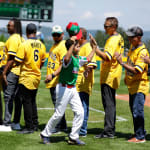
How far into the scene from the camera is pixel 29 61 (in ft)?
21.7

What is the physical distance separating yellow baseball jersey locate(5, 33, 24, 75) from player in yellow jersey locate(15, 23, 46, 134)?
11.1 inches

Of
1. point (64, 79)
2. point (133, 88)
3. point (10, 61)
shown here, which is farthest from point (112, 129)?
point (10, 61)

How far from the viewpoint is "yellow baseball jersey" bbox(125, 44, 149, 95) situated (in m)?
6.02

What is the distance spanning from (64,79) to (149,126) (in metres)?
2.93

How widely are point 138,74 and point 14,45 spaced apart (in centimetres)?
249

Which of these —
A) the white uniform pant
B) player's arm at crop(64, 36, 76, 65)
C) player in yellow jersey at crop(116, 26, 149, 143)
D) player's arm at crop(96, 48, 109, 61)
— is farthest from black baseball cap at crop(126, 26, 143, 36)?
the white uniform pant

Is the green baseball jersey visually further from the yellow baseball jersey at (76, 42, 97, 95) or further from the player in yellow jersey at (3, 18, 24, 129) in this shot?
the player in yellow jersey at (3, 18, 24, 129)

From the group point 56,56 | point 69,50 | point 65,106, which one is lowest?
point 65,106

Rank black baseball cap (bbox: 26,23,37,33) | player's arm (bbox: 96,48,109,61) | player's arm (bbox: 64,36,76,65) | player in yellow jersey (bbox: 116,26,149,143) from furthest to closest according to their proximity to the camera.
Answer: black baseball cap (bbox: 26,23,37,33), player's arm (bbox: 96,48,109,61), player in yellow jersey (bbox: 116,26,149,143), player's arm (bbox: 64,36,76,65)

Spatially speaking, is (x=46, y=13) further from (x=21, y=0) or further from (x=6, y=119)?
(x=6, y=119)

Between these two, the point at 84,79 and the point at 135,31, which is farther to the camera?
the point at 84,79

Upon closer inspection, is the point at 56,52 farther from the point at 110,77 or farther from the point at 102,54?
the point at 110,77

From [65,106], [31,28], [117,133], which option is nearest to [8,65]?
[31,28]

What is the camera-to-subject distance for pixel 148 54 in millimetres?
6191
